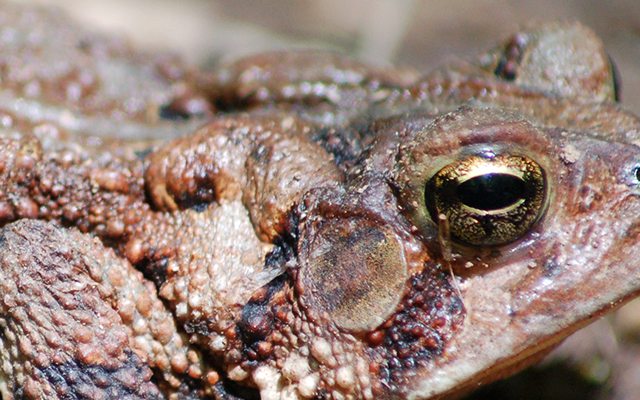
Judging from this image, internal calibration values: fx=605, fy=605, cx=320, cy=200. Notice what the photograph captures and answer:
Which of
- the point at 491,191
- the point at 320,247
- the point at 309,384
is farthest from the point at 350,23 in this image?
the point at 309,384

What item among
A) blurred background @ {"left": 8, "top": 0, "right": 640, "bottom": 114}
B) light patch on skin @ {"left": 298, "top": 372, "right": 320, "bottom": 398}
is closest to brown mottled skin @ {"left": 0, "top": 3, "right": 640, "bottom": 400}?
light patch on skin @ {"left": 298, "top": 372, "right": 320, "bottom": 398}

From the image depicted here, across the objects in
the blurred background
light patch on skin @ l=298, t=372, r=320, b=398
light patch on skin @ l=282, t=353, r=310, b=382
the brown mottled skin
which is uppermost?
the blurred background

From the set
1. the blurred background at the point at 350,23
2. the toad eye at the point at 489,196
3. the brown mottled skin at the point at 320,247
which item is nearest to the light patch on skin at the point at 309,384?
the brown mottled skin at the point at 320,247

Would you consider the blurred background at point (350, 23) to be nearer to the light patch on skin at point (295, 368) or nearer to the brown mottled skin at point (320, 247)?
the brown mottled skin at point (320, 247)

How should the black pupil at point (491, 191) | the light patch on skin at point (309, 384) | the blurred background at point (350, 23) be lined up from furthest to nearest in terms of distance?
the blurred background at point (350, 23)
the light patch on skin at point (309, 384)
the black pupil at point (491, 191)

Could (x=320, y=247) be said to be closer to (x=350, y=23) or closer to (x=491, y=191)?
(x=491, y=191)

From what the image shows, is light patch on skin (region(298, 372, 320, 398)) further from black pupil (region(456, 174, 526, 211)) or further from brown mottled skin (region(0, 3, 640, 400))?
black pupil (region(456, 174, 526, 211))

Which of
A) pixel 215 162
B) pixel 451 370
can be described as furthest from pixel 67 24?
pixel 451 370

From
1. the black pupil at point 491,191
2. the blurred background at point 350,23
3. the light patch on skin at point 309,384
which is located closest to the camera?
the black pupil at point 491,191
